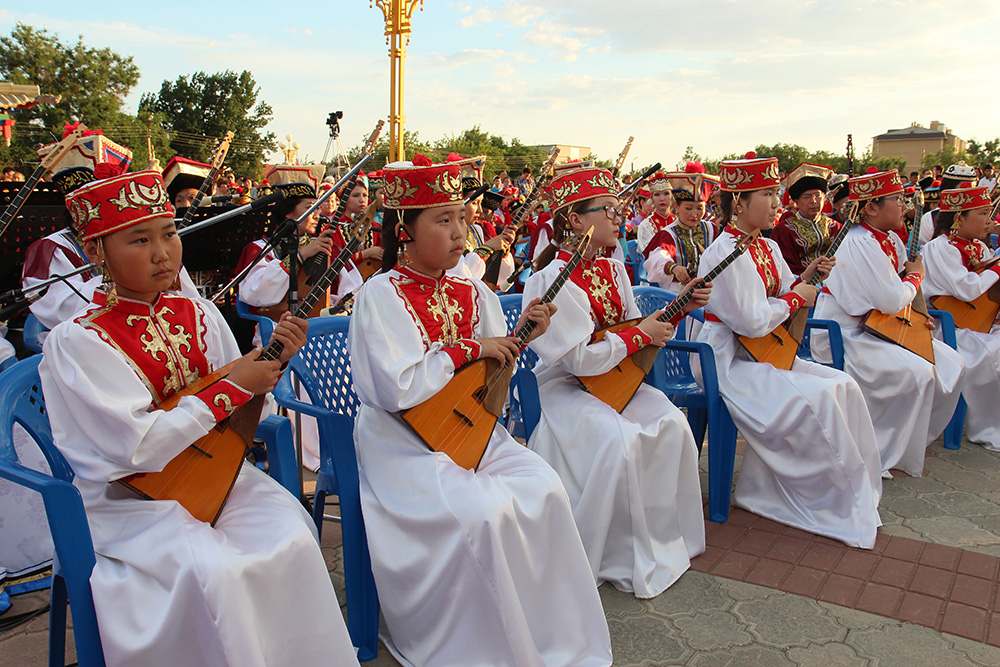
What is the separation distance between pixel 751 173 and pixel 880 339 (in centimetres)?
158

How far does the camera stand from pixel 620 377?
3.54 metres

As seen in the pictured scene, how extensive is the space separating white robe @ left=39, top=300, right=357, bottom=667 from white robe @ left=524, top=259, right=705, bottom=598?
4.49 ft

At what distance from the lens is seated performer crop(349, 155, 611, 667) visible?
2527mm

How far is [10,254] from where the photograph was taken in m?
4.02

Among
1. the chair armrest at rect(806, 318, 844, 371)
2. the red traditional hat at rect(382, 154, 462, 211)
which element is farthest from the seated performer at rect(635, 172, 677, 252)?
the red traditional hat at rect(382, 154, 462, 211)

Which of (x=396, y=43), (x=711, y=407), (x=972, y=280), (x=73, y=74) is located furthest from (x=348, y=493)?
(x=73, y=74)

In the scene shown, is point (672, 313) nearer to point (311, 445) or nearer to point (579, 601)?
point (579, 601)

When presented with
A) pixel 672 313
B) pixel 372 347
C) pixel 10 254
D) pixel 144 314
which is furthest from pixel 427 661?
pixel 10 254

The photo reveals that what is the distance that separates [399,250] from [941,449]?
4325mm

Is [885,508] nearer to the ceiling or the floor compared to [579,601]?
nearer to the floor

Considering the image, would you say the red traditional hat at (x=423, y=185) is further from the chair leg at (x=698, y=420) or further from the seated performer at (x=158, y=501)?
the chair leg at (x=698, y=420)

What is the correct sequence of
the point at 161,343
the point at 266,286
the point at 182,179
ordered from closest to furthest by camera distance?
the point at 161,343 → the point at 266,286 → the point at 182,179

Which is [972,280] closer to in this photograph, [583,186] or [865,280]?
[865,280]

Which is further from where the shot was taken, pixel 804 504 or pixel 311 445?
pixel 311 445
